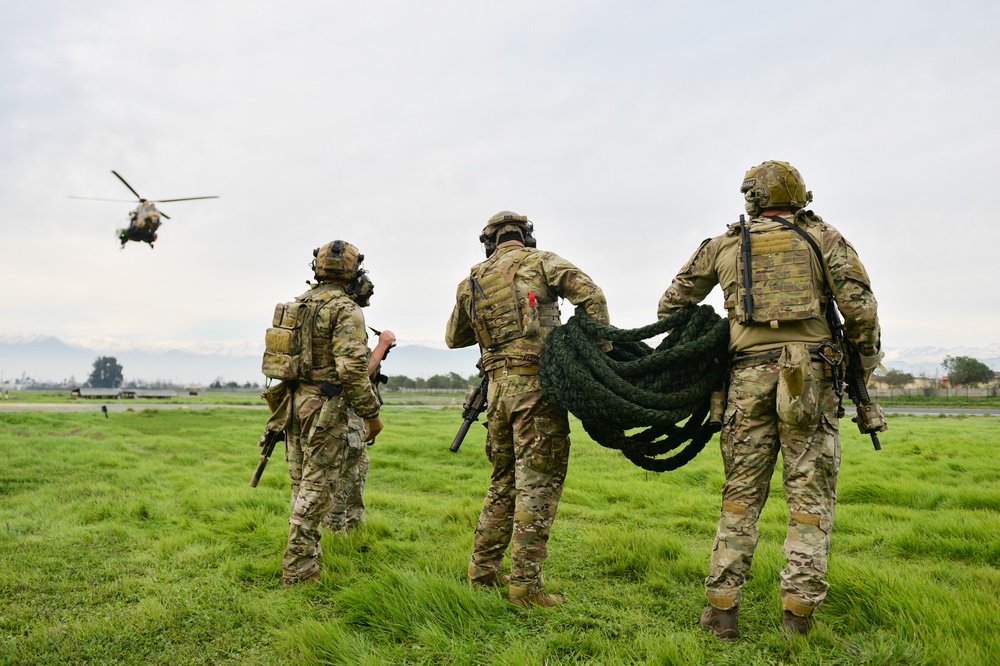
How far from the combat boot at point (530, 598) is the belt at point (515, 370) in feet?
4.95

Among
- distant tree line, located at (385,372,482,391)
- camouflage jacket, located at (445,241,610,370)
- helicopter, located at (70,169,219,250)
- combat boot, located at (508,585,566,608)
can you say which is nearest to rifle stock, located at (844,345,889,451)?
camouflage jacket, located at (445,241,610,370)

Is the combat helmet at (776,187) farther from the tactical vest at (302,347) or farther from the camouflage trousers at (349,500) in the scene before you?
the camouflage trousers at (349,500)

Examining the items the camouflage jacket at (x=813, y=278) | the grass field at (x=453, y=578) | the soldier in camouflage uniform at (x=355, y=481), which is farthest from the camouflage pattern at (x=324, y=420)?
the camouflage jacket at (x=813, y=278)

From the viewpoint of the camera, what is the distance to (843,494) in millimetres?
8227

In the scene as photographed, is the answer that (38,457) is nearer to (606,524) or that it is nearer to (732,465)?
(606,524)

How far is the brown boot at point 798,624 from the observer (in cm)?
349

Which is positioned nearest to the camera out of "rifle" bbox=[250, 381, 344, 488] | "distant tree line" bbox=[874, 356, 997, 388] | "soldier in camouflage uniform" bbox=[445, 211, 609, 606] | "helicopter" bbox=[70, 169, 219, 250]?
"soldier in camouflage uniform" bbox=[445, 211, 609, 606]

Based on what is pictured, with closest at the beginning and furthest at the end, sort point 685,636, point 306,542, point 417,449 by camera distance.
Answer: point 685,636, point 306,542, point 417,449

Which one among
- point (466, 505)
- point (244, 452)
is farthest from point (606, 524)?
point (244, 452)

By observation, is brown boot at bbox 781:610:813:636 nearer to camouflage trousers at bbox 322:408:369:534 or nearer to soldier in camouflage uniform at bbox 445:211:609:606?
soldier in camouflage uniform at bbox 445:211:609:606

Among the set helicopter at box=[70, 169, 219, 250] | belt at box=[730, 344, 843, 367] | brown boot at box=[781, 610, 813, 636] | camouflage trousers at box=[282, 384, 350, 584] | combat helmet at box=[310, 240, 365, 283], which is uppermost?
helicopter at box=[70, 169, 219, 250]

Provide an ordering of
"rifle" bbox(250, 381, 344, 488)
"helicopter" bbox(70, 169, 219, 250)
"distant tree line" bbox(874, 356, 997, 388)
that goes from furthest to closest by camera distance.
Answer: "distant tree line" bbox(874, 356, 997, 388) < "helicopter" bbox(70, 169, 219, 250) < "rifle" bbox(250, 381, 344, 488)

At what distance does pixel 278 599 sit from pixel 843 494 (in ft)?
24.1

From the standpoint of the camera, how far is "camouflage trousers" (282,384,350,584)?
4.99 meters
